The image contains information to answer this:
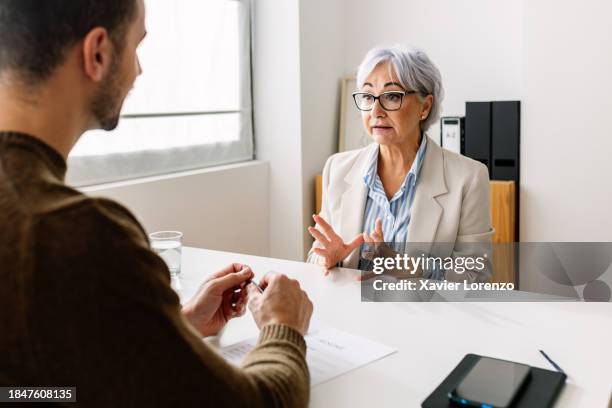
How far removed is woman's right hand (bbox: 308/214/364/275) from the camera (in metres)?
1.81

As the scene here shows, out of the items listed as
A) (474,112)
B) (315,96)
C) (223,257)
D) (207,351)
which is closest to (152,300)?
(207,351)

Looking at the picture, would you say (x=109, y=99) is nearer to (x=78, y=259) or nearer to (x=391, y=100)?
(x=78, y=259)

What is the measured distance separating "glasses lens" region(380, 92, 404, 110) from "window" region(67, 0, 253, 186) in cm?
137

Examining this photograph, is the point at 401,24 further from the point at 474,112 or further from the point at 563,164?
the point at 563,164

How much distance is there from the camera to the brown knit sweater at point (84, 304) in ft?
2.24

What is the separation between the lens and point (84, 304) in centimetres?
70

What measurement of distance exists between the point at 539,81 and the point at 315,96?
1337 mm

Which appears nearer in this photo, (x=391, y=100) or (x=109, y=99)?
(x=109, y=99)

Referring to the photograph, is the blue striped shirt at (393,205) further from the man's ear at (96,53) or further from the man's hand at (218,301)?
the man's ear at (96,53)

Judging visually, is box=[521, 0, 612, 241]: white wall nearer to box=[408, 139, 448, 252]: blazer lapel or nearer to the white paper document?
box=[408, 139, 448, 252]: blazer lapel

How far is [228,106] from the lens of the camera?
3709 mm

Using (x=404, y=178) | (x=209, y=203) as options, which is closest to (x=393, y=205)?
(x=404, y=178)

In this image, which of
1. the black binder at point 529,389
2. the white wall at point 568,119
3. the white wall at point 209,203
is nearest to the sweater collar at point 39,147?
the black binder at point 529,389

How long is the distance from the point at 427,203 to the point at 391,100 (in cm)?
43
